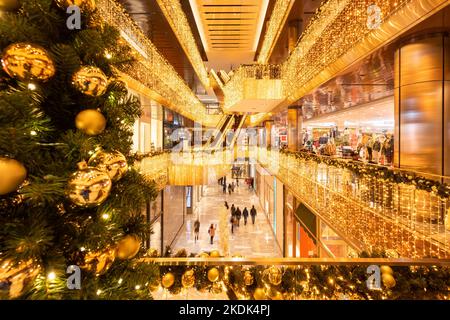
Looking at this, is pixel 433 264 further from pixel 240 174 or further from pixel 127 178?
pixel 240 174

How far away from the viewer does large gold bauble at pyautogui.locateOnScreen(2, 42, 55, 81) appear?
4.11 ft

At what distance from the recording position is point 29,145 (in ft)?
3.92

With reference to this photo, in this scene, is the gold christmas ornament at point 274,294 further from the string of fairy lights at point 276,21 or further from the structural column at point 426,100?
the string of fairy lights at point 276,21

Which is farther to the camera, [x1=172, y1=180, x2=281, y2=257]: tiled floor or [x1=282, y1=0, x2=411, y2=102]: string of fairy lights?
[x1=172, y1=180, x2=281, y2=257]: tiled floor

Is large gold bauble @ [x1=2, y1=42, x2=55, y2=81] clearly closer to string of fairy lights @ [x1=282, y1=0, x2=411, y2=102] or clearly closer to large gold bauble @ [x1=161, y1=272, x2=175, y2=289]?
large gold bauble @ [x1=161, y1=272, x2=175, y2=289]

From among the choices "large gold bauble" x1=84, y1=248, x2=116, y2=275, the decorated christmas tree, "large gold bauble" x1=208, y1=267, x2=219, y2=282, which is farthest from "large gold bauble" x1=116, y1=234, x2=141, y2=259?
"large gold bauble" x1=208, y1=267, x2=219, y2=282

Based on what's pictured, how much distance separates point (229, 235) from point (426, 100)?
43.5 feet

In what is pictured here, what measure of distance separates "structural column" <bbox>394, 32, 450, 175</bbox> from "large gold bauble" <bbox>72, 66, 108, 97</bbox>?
6.45m

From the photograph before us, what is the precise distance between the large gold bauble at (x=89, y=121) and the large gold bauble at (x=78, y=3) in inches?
23.4

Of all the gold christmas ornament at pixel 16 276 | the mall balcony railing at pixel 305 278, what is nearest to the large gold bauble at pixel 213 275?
the mall balcony railing at pixel 305 278

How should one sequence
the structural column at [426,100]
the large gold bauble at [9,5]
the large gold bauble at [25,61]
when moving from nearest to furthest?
1. the large gold bauble at [25,61]
2. the large gold bauble at [9,5]
3. the structural column at [426,100]

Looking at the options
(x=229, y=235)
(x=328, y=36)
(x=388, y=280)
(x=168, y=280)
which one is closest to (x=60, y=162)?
(x=168, y=280)

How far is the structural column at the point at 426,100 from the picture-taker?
563cm
